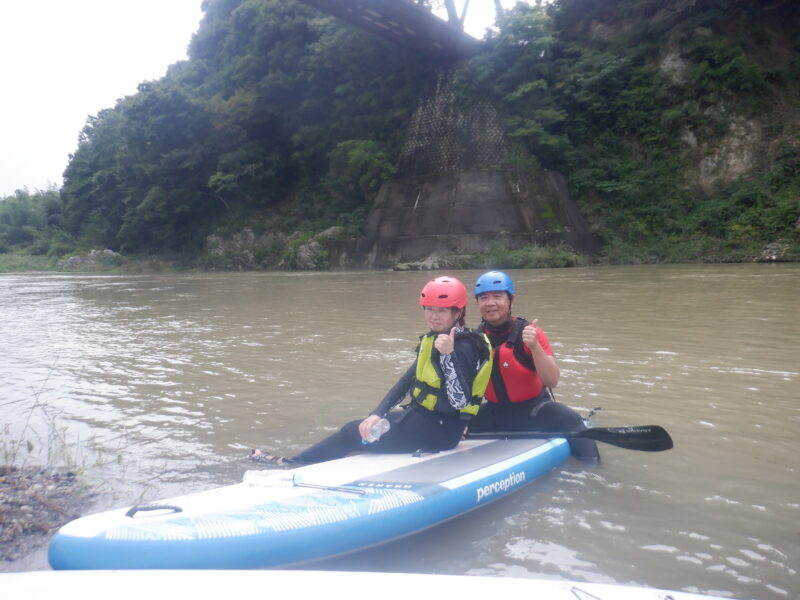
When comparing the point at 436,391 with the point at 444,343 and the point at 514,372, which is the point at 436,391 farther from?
the point at 514,372

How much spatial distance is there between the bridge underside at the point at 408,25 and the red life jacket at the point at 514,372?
2179cm

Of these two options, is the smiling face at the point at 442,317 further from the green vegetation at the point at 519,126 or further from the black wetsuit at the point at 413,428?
the green vegetation at the point at 519,126

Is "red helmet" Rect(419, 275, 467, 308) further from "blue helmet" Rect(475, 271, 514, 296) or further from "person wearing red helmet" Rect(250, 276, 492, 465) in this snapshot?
"blue helmet" Rect(475, 271, 514, 296)

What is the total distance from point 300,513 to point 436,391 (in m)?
1.08

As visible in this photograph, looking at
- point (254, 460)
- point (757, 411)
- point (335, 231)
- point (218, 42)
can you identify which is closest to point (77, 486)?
point (254, 460)

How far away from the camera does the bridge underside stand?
22.8 metres

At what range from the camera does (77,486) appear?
10.2 feet

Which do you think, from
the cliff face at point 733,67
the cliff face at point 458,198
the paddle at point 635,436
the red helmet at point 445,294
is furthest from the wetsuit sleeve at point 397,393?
the cliff face at point 733,67

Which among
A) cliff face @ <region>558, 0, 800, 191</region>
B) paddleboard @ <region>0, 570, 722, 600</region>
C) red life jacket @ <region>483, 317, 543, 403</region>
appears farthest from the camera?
cliff face @ <region>558, 0, 800, 191</region>

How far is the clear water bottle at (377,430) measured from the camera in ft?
10.4

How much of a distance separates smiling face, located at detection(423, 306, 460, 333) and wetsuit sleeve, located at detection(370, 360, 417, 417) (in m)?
0.30

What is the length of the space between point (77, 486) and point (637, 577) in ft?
8.94

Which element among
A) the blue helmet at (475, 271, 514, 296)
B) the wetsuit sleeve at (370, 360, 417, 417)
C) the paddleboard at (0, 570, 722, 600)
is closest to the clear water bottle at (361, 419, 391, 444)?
the wetsuit sleeve at (370, 360, 417, 417)

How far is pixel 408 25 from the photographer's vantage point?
24.2 meters
